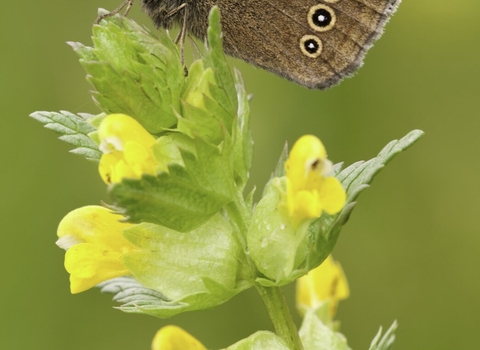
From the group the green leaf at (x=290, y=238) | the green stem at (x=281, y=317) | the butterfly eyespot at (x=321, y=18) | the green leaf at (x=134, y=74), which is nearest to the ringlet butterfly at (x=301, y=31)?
the butterfly eyespot at (x=321, y=18)

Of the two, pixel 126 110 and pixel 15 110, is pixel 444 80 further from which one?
pixel 126 110

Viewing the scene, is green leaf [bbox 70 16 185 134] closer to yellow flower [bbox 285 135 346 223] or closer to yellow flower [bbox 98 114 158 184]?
yellow flower [bbox 98 114 158 184]

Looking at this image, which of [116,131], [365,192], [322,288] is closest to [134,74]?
[116,131]

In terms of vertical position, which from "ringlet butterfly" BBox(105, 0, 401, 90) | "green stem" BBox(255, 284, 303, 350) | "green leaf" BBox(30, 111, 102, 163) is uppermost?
"ringlet butterfly" BBox(105, 0, 401, 90)

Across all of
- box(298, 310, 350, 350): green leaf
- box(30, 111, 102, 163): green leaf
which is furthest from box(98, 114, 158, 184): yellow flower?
box(298, 310, 350, 350): green leaf

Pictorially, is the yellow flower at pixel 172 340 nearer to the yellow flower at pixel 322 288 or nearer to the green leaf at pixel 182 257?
the green leaf at pixel 182 257

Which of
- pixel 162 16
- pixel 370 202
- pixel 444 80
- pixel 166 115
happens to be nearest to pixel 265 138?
pixel 370 202
